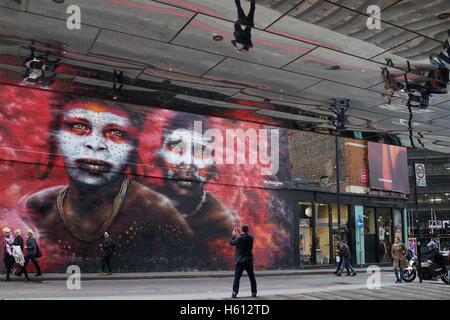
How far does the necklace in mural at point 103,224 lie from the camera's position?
16.7 meters

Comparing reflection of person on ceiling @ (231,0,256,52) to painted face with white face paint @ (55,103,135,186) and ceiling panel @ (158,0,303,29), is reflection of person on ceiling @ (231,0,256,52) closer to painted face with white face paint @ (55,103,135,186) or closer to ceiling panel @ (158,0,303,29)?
ceiling panel @ (158,0,303,29)

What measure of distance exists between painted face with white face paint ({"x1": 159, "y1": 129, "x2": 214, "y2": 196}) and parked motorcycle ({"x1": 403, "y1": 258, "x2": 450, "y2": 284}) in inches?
382

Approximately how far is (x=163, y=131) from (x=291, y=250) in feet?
31.9

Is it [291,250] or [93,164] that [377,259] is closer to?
[291,250]

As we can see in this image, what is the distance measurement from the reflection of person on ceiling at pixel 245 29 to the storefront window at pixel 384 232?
83.2 ft

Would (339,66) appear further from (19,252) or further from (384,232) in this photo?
(384,232)

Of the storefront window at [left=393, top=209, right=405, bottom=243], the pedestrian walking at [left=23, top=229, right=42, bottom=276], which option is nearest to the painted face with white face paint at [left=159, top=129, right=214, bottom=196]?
the pedestrian walking at [left=23, top=229, right=42, bottom=276]

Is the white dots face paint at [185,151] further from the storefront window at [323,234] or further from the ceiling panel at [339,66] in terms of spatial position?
the ceiling panel at [339,66]

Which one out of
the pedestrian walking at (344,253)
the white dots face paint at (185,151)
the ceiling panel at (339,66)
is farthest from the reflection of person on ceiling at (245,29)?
the pedestrian walking at (344,253)

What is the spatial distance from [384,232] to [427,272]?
15720 mm

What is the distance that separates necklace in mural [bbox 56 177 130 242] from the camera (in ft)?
54.6
